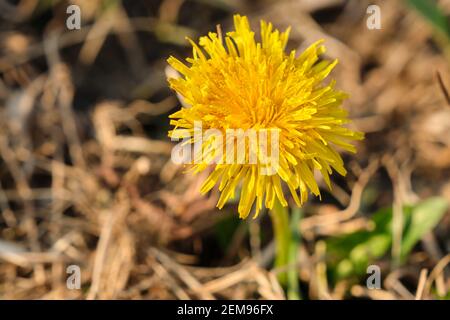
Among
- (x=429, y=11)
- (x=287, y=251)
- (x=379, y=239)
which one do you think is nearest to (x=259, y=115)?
(x=287, y=251)

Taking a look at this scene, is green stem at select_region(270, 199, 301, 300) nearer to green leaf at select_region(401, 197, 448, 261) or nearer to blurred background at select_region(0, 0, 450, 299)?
blurred background at select_region(0, 0, 450, 299)

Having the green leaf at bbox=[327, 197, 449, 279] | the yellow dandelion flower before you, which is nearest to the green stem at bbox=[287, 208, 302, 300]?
the green leaf at bbox=[327, 197, 449, 279]

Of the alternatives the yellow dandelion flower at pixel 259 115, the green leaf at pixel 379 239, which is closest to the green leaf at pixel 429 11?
the green leaf at pixel 379 239

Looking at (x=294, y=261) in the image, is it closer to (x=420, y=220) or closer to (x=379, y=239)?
(x=379, y=239)

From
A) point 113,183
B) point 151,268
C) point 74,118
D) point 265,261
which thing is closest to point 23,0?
point 74,118

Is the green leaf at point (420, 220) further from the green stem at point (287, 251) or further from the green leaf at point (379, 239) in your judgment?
the green stem at point (287, 251)
